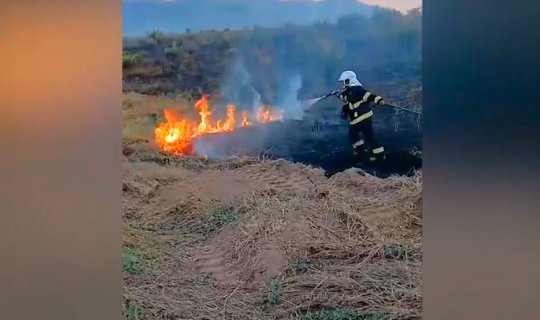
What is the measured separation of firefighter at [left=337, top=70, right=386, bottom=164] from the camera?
2486 millimetres

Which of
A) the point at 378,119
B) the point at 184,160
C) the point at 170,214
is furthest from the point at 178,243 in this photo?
the point at 378,119

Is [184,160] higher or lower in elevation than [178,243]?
higher

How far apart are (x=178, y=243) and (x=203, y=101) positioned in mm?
630

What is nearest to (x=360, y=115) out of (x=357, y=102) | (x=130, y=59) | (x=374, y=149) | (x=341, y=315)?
(x=357, y=102)

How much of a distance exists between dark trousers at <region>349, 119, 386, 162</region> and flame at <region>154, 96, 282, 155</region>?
34 cm

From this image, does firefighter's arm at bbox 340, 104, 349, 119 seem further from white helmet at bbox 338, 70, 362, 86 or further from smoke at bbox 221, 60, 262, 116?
smoke at bbox 221, 60, 262, 116

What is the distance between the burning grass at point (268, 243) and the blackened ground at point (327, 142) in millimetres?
48

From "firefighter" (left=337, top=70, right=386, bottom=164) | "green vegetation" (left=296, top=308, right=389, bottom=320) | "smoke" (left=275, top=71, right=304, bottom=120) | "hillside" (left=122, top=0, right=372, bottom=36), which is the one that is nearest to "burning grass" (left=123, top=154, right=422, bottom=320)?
"green vegetation" (left=296, top=308, right=389, bottom=320)

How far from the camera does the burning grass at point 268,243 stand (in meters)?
2.44

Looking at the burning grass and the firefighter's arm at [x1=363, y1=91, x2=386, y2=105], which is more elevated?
the firefighter's arm at [x1=363, y1=91, x2=386, y2=105]

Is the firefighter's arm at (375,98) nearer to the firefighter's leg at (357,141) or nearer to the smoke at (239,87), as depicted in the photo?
the firefighter's leg at (357,141)
